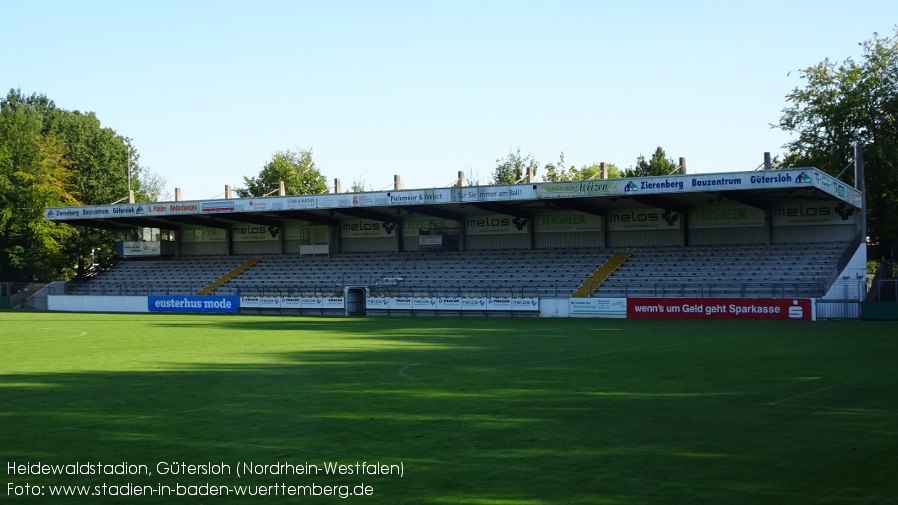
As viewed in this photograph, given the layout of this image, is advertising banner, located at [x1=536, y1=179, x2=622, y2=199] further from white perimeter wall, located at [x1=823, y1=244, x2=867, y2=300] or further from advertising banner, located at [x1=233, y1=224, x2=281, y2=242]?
advertising banner, located at [x1=233, y1=224, x2=281, y2=242]

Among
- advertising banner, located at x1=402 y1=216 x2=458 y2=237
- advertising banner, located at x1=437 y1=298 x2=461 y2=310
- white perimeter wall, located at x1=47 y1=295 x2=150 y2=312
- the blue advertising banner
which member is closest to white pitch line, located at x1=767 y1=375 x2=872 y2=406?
advertising banner, located at x1=437 y1=298 x2=461 y2=310

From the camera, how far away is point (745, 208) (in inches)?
2019

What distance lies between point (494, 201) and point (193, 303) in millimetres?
20832

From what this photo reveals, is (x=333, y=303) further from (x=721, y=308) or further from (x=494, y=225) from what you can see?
(x=721, y=308)

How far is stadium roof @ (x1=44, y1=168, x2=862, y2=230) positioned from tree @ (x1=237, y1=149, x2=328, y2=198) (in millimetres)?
22951

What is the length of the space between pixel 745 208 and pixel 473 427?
43.1 m

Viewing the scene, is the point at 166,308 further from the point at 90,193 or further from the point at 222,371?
the point at 222,371

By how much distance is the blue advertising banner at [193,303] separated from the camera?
5647cm

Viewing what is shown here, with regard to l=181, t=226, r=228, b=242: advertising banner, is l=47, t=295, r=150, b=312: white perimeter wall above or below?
below

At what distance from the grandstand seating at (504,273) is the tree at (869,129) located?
9976 millimetres

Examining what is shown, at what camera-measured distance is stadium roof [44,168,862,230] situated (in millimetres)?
45750

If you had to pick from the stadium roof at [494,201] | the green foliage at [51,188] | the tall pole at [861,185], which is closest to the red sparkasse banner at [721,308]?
the stadium roof at [494,201]

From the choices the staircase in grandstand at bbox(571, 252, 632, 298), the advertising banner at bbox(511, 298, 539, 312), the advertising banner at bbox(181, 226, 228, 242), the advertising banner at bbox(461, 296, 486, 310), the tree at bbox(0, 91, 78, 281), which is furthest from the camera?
the tree at bbox(0, 91, 78, 281)

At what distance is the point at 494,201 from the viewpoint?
5291 centimetres
